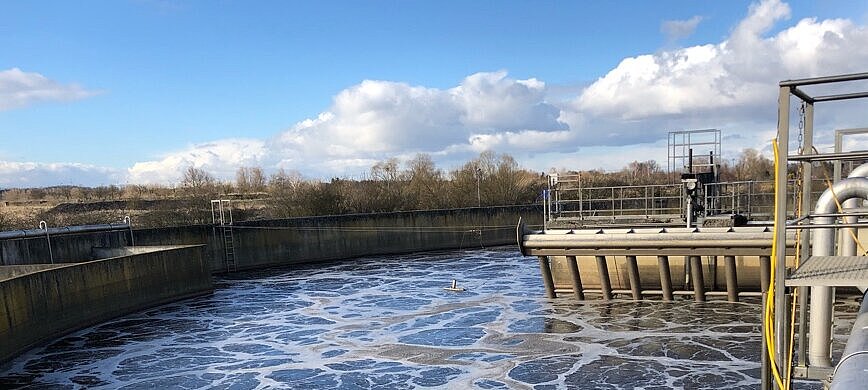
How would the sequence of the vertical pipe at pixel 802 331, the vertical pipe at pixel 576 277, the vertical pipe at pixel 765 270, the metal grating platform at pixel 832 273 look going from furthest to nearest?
the vertical pipe at pixel 576 277 < the vertical pipe at pixel 765 270 < the vertical pipe at pixel 802 331 < the metal grating platform at pixel 832 273

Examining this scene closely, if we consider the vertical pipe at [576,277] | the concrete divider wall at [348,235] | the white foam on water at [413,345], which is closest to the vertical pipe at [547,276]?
the white foam on water at [413,345]

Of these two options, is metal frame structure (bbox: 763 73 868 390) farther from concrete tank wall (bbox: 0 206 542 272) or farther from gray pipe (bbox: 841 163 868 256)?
concrete tank wall (bbox: 0 206 542 272)

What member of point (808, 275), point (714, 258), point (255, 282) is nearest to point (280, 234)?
point (255, 282)

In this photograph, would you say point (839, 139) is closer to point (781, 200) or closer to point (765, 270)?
point (781, 200)

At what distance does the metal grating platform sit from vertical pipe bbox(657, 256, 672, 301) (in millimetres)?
9971

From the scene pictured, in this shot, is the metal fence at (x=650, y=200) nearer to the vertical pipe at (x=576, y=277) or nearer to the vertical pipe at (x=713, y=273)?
the vertical pipe at (x=713, y=273)

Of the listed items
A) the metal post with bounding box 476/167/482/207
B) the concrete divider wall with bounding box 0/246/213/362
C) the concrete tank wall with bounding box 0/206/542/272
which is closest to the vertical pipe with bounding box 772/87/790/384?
the concrete divider wall with bounding box 0/246/213/362

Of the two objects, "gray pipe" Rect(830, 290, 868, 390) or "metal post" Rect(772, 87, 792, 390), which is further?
"metal post" Rect(772, 87, 792, 390)

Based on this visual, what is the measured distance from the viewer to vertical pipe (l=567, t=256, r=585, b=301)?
14727 millimetres

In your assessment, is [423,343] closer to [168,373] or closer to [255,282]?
[168,373]

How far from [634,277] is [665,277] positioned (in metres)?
0.70

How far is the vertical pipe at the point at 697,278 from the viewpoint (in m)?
13.7

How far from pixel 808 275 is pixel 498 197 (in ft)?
117

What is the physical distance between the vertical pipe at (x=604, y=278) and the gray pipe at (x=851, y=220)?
903 cm
